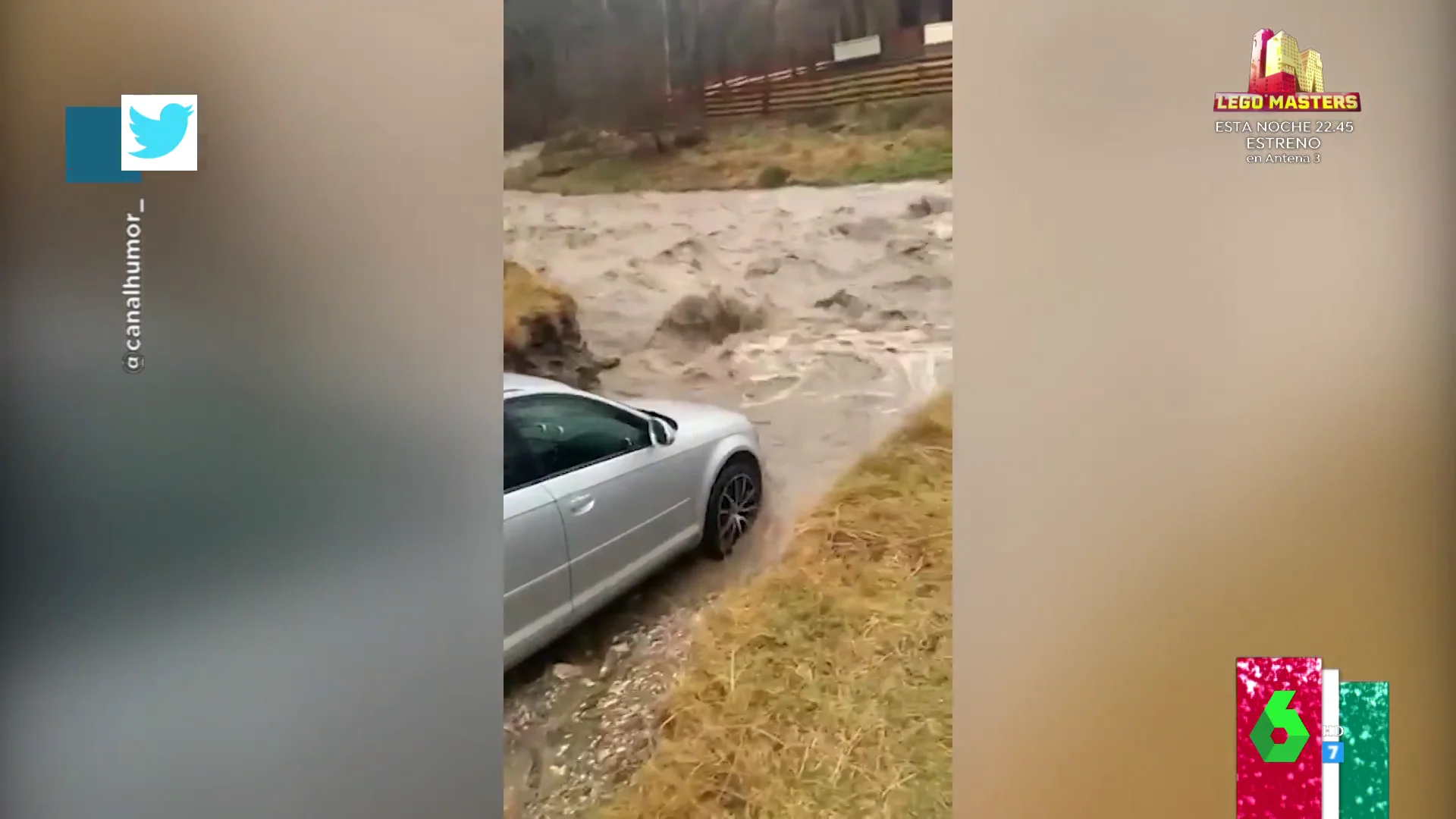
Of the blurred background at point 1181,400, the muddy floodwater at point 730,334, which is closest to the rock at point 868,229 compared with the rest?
the muddy floodwater at point 730,334

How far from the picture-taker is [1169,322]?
1213 mm

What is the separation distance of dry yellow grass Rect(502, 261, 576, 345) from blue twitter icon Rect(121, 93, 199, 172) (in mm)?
483

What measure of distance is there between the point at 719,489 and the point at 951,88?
0.67 metres

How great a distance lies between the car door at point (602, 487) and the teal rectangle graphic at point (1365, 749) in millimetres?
974

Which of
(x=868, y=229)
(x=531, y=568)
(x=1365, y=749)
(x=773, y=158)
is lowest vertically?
(x=1365, y=749)

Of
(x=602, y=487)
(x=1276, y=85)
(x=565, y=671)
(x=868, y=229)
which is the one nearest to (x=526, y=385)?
(x=602, y=487)

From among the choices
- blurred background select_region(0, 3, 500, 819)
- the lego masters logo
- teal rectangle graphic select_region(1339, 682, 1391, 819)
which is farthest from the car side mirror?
teal rectangle graphic select_region(1339, 682, 1391, 819)

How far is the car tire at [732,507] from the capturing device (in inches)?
48.0

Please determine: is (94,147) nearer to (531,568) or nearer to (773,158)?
(531,568)

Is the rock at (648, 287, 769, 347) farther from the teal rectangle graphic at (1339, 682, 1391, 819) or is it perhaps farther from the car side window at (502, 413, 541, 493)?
the teal rectangle graphic at (1339, 682, 1391, 819)

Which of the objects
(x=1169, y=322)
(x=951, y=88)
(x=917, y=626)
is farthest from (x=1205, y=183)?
(x=917, y=626)

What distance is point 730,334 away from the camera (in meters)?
1.23

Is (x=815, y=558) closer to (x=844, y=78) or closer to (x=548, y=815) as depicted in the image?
(x=548, y=815)

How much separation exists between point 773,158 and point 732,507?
1.67 feet
